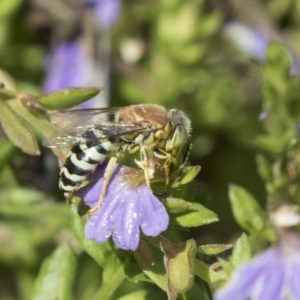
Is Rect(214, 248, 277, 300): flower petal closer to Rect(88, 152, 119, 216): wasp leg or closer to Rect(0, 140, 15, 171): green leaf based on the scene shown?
Rect(88, 152, 119, 216): wasp leg

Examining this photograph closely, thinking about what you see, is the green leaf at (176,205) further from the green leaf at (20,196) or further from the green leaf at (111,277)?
the green leaf at (20,196)

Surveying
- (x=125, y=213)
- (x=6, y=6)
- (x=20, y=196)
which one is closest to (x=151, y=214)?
(x=125, y=213)

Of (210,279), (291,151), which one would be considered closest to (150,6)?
(291,151)

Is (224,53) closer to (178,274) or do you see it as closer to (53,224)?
(53,224)

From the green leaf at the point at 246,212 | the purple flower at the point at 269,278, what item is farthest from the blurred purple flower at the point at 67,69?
the purple flower at the point at 269,278

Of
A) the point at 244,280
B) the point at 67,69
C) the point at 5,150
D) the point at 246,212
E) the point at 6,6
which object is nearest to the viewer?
the point at 244,280

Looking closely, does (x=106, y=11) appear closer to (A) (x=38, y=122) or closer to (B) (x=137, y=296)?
(A) (x=38, y=122)
